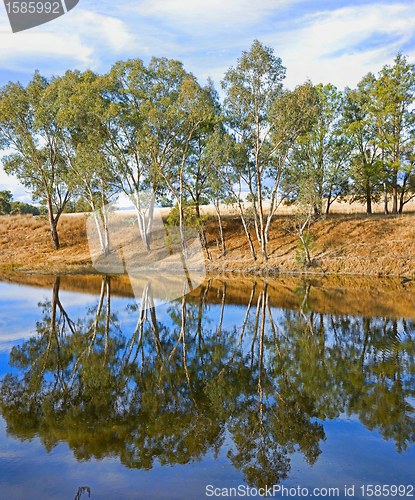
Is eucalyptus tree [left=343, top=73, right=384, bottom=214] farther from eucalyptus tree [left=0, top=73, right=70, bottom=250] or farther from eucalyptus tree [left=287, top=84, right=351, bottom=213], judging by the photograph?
eucalyptus tree [left=0, top=73, right=70, bottom=250]

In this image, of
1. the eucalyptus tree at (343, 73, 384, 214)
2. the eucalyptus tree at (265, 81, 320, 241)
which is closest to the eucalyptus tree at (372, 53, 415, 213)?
the eucalyptus tree at (343, 73, 384, 214)

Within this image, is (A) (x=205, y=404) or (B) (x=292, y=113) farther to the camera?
(B) (x=292, y=113)

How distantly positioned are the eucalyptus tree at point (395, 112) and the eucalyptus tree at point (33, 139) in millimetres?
30778

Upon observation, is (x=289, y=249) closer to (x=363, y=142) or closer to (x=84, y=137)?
(x=363, y=142)

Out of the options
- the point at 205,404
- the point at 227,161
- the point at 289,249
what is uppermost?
the point at 227,161

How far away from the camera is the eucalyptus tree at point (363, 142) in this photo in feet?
113

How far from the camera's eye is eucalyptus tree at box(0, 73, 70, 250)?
37062 millimetres

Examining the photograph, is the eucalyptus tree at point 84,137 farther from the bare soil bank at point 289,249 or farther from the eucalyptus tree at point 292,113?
the eucalyptus tree at point 292,113

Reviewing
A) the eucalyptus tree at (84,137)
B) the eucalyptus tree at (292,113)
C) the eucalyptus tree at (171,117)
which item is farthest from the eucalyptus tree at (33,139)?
the eucalyptus tree at (292,113)

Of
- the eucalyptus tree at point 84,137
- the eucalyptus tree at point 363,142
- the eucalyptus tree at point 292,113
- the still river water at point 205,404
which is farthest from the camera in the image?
the eucalyptus tree at point 363,142

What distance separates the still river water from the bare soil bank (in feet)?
40.8

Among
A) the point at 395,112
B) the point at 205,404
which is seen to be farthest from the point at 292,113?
the point at 205,404

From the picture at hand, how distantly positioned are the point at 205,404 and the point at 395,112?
35.3 m

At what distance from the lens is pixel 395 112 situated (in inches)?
1347
